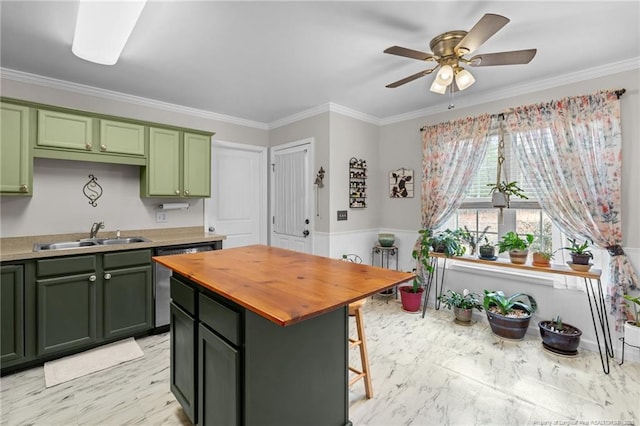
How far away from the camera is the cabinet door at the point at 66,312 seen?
7.90ft

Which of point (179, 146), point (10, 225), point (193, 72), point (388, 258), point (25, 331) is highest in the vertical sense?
point (193, 72)

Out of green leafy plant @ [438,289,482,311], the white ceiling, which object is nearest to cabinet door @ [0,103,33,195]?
the white ceiling

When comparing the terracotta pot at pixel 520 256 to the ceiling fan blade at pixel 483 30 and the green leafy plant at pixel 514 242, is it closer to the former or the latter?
the green leafy plant at pixel 514 242

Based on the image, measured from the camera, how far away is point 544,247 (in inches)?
122

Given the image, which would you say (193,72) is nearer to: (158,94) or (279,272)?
(158,94)

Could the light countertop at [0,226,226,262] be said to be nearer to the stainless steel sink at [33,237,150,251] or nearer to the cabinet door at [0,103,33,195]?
the stainless steel sink at [33,237,150,251]

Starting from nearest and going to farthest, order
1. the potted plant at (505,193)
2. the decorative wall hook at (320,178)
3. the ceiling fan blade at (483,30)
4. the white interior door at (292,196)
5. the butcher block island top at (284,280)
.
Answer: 1. the butcher block island top at (284,280)
2. the ceiling fan blade at (483,30)
3. the potted plant at (505,193)
4. the decorative wall hook at (320,178)
5. the white interior door at (292,196)

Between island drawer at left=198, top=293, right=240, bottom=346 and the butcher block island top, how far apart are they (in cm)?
10

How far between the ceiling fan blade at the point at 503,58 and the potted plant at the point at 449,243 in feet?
6.13

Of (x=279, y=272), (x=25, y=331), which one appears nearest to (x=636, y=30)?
(x=279, y=272)

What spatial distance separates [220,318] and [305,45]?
2009 millimetres

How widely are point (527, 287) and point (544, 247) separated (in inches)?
17.5

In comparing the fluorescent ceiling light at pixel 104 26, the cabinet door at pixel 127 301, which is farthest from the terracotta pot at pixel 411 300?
the fluorescent ceiling light at pixel 104 26

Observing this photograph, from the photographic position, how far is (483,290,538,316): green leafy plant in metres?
2.98
